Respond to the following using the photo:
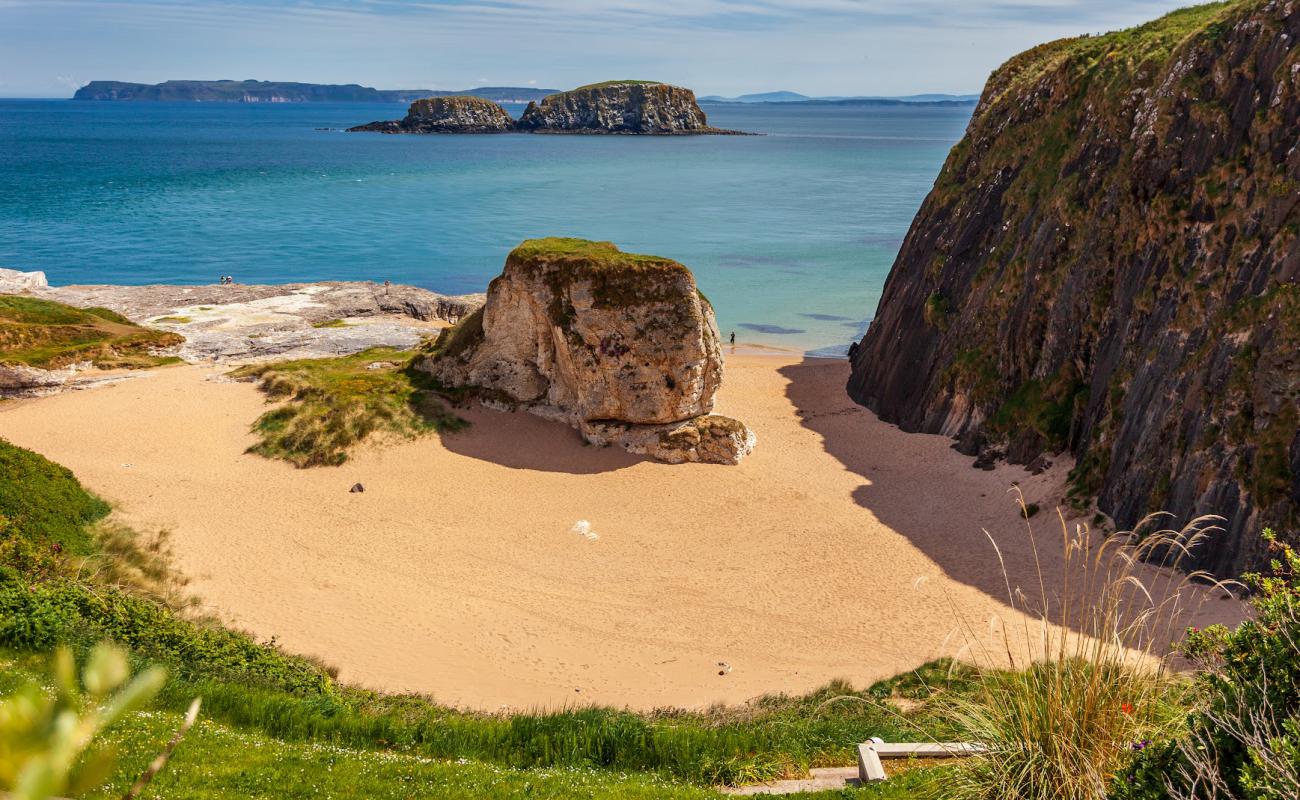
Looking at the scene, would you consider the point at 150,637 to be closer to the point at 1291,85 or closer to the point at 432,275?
the point at 1291,85

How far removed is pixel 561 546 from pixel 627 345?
6987 millimetres

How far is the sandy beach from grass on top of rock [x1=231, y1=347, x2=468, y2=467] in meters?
0.59

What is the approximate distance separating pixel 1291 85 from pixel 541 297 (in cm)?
1932

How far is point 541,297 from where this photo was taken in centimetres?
2819

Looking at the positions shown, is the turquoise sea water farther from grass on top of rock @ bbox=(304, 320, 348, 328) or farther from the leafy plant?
the leafy plant

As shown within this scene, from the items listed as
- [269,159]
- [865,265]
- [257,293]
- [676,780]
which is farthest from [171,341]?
[269,159]

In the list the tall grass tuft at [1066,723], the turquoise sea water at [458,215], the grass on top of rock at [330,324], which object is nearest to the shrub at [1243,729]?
the tall grass tuft at [1066,723]

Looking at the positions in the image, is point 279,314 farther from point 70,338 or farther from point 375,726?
point 375,726

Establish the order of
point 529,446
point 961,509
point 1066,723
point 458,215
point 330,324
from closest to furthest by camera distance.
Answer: point 1066,723 → point 961,509 → point 529,446 → point 330,324 → point 458,215

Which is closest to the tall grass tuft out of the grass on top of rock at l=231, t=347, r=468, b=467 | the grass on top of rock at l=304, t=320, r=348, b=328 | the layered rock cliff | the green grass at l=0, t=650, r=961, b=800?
the green grass at l=0, t=650, r=961, b=800

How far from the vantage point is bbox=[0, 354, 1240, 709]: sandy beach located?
57.8 ft

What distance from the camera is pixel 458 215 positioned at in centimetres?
8744

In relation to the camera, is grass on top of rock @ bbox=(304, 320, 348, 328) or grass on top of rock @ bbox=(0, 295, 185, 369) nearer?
grass on top of rock @ bbox=(0, 295, 185, 369)

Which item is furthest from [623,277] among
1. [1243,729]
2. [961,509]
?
[1243,729]
